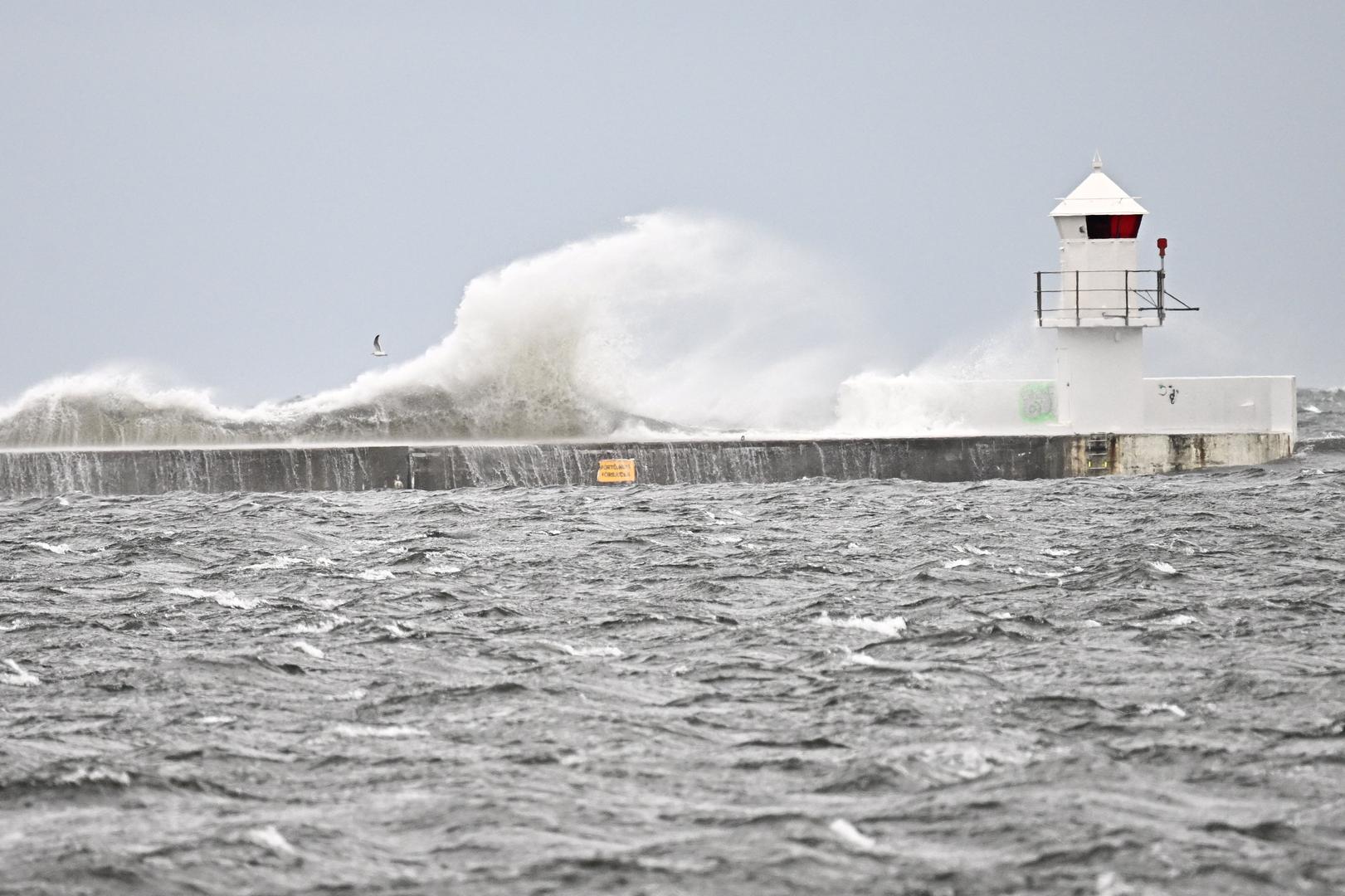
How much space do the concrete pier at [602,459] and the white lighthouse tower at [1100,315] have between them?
2.82ft

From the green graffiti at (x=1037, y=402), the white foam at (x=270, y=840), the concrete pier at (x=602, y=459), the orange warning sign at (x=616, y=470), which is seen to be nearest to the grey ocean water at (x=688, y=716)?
the white foam at (x=270, y=840)

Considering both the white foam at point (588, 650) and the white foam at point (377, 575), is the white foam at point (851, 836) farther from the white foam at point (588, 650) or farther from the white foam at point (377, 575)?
the white foam at point (377, 575)

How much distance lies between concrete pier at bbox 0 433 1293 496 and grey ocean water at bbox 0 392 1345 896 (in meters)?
6.21

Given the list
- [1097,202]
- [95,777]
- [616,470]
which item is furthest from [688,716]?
[1097,202]

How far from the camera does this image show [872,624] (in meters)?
11.9

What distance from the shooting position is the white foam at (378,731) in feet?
28.8

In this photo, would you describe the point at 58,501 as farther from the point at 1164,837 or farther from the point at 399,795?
the point at 1164,837

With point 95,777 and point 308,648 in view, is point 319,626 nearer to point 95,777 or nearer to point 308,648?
point 308,648

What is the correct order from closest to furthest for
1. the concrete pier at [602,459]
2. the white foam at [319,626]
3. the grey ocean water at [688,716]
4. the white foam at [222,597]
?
the grey ocean water at [688,716] → the white foam at [319,626] → the white foam at [222,597] → the concrete pier at [602,459]

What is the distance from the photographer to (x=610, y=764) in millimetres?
8188

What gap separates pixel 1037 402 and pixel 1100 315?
198 cm

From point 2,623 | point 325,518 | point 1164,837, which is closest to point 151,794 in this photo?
point 1164,837

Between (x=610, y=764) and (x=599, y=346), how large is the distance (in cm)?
2060

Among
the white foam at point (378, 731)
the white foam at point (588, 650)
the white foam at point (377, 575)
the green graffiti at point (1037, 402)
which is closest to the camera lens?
the white foam at point (378, 731)
